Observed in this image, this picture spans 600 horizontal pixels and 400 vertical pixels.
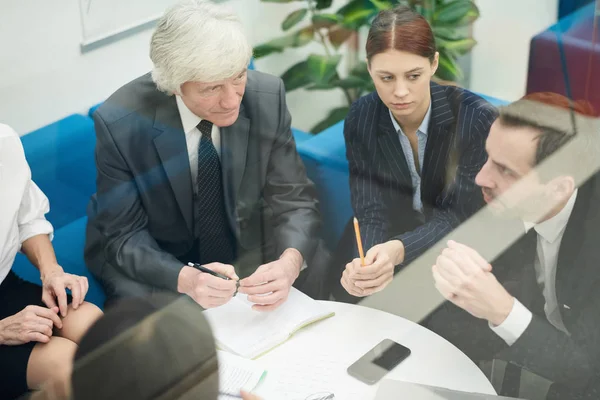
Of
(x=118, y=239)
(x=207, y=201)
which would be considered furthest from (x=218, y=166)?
(x=118, y=239)

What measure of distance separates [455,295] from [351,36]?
3.65ft

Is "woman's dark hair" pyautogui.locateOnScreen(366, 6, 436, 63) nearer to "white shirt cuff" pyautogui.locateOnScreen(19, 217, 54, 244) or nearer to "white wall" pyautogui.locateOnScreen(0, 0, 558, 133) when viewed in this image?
"white wall" pyautogui.locateOnScreen(0, 0, 558, 133)

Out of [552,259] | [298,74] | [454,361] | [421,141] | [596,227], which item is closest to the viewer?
[454,361]

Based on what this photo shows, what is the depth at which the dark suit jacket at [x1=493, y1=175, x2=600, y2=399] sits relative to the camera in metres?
1.69

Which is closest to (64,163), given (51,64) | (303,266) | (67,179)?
(67,179)

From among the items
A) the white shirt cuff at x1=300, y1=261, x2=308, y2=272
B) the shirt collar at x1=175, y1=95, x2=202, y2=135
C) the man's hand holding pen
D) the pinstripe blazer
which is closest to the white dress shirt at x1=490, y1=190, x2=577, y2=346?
the pinstripe blazer

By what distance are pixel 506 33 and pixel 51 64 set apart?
173 centimetres

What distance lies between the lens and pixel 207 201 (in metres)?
1.98

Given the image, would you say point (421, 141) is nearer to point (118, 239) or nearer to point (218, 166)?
point (218, 166)

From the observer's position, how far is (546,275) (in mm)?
1863

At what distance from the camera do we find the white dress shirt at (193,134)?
73.2 inches

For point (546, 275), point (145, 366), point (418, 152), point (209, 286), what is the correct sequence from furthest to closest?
1. point (418, 152)
2. point (546, 275)
3. point (209, 286)
4. point (145, 366)

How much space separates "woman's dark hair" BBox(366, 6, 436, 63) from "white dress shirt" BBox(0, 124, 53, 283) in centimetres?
99

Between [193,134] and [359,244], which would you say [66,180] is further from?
[359,244]
